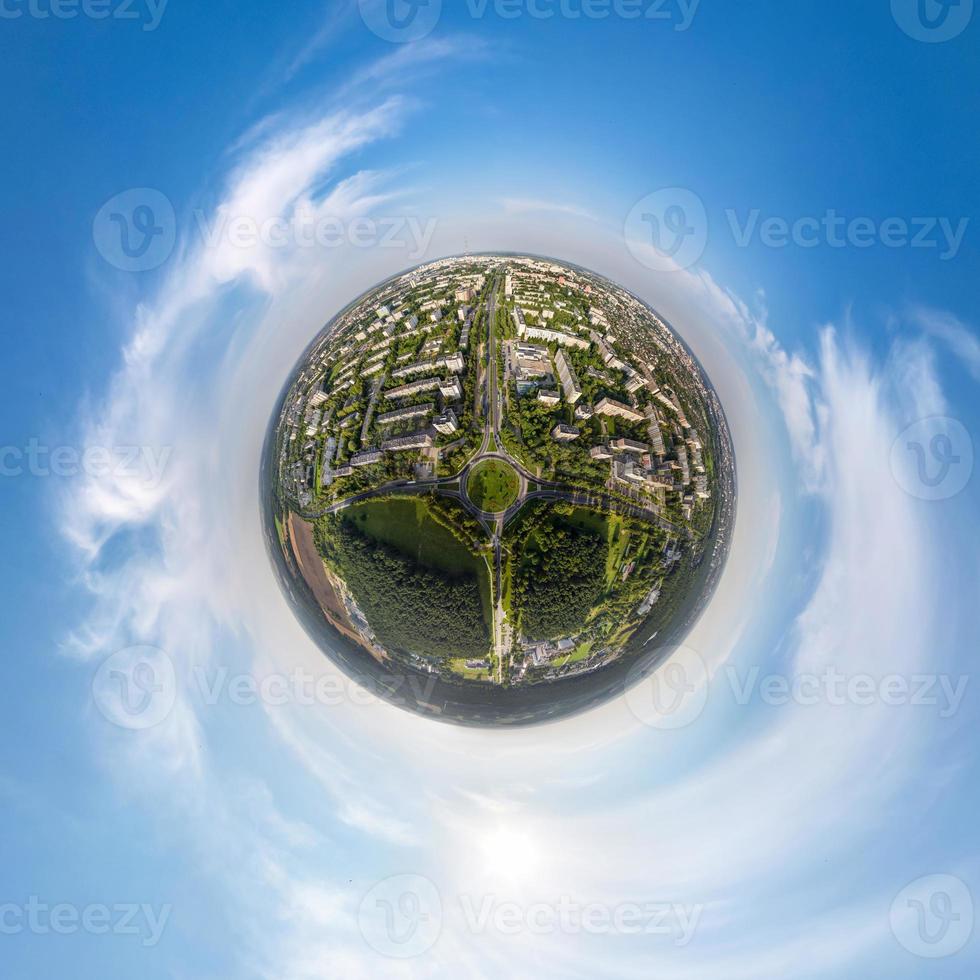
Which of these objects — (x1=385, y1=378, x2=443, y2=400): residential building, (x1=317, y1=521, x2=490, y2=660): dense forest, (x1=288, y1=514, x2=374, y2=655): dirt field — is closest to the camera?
(x1=317, y1=521, x2=490, y2=660): dense forest

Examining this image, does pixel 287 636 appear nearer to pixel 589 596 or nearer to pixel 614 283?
A: pixel 589 596

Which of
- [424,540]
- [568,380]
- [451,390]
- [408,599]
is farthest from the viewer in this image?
[568,380]

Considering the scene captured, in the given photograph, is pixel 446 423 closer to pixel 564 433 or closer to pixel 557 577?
pixel 564 433

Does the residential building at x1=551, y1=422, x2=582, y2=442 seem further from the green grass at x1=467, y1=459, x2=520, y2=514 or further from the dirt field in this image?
the dirt field

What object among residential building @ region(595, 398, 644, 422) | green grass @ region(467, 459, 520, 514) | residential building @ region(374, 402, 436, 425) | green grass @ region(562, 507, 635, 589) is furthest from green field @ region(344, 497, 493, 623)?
residential building @ region(595, 398, 644, 422)

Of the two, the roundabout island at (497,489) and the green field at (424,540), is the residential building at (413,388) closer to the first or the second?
the roundabout island at (497,489)

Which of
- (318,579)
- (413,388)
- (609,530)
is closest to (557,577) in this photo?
(609,530)
